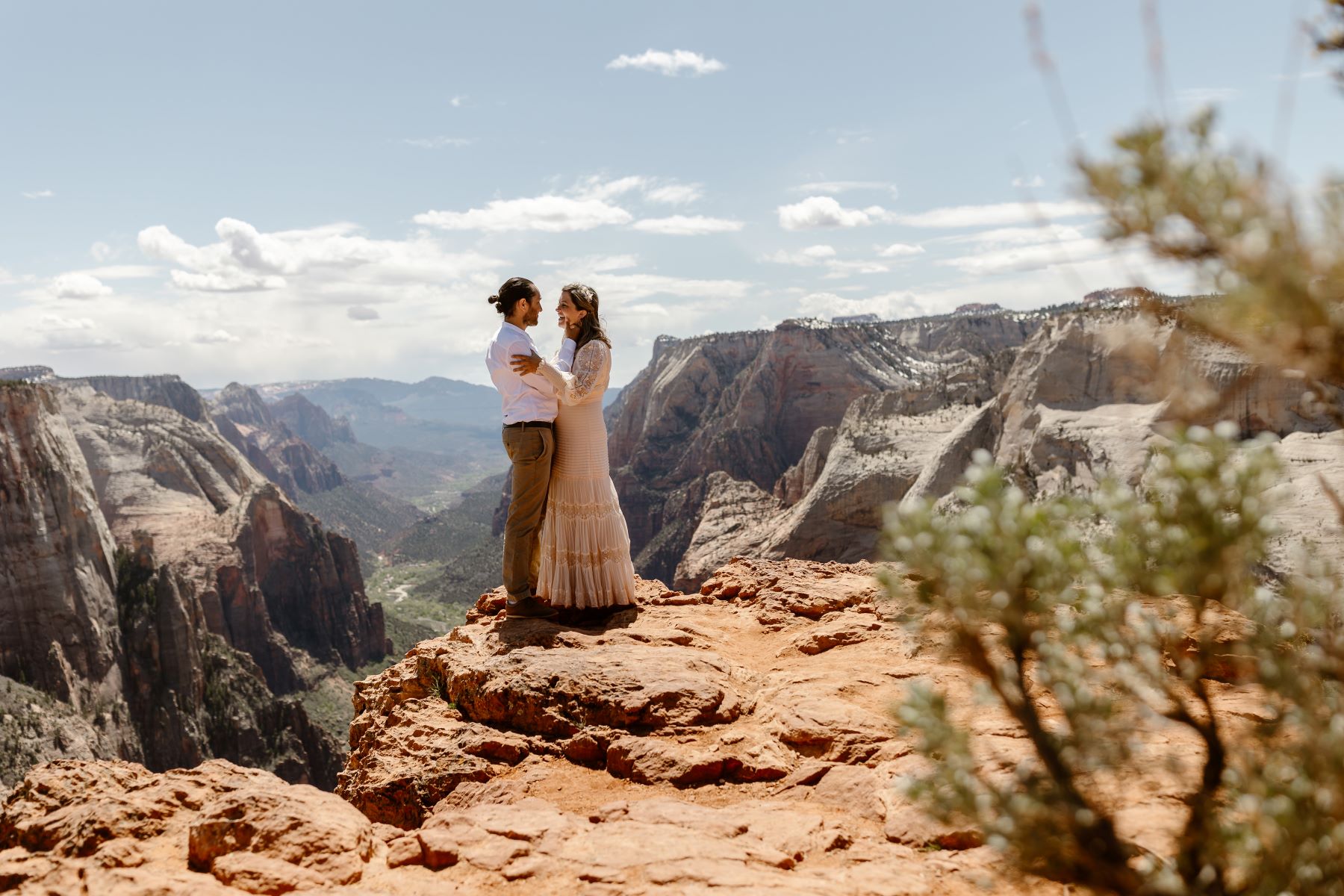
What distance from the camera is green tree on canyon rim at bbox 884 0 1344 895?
5.84 feet

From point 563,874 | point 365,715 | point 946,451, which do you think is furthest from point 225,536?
point 563,874

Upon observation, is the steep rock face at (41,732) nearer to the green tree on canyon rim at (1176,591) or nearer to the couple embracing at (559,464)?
the couple embracing at (559,464)

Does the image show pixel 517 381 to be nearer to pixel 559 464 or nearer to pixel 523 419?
pixel 523 419

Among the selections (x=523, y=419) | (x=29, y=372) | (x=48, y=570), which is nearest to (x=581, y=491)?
(x=523, y=419)

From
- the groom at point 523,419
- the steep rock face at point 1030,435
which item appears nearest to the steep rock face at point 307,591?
the steep rock face at point 1030,435

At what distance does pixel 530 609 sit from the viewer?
24.5 feet

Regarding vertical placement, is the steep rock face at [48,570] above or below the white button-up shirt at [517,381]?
below

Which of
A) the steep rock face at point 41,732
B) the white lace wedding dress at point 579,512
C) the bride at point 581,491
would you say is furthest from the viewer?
the steep rock face at point 41,732

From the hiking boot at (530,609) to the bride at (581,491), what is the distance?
10 cm

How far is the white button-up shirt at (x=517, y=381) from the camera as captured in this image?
22.5ft

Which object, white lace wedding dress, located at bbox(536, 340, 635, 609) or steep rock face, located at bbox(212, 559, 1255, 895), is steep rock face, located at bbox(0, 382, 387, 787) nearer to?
white lace wedding dress, located at bbox(536, 340, 635, 609)

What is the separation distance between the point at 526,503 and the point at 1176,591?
227 inches

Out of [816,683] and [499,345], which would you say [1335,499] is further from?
[499,345]

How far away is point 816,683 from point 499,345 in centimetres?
351
